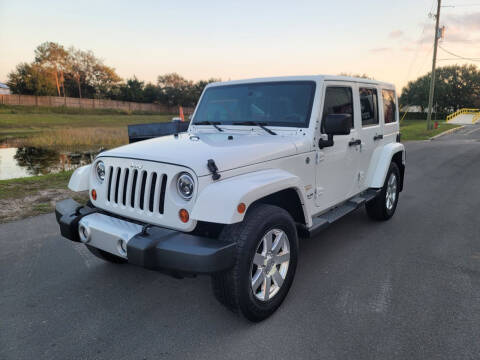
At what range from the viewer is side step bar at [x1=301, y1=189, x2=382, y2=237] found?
3.49 m

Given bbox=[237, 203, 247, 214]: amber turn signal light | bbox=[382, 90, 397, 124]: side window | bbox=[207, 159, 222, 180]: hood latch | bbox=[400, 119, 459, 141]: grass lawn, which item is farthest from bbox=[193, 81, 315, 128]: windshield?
bbox=[400, 119, 459, 141]: grass lawn

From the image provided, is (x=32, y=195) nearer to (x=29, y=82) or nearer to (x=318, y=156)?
(x=318, y=156)

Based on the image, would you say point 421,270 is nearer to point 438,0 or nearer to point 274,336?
point 274,336

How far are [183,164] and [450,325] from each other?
244 cm

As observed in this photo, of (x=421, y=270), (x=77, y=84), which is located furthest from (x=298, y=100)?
(x=77, y=84)

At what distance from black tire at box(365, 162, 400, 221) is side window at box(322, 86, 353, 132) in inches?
57.6

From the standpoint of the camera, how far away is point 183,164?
269cm

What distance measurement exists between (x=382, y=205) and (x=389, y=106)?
1.52m

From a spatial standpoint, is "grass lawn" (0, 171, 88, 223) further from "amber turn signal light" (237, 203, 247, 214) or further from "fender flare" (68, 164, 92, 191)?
"amber turn signal light" (237, 203, 247, 214)

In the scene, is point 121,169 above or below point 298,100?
below

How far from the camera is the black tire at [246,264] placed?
2.65 m

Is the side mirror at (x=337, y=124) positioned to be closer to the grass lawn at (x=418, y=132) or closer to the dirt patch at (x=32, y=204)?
the dirt patch at (x=32, y=204)

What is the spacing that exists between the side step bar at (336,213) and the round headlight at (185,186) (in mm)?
1262

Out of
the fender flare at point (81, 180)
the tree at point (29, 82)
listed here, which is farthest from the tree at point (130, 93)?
the fender flare at point (81, 180)
